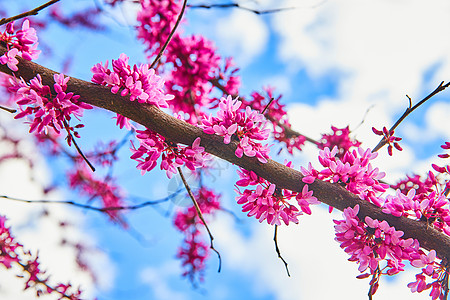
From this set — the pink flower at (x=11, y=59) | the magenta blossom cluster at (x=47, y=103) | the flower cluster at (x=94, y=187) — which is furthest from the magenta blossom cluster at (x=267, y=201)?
the flower cluster at (x=94, y=187)

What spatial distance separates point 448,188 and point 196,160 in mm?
1552

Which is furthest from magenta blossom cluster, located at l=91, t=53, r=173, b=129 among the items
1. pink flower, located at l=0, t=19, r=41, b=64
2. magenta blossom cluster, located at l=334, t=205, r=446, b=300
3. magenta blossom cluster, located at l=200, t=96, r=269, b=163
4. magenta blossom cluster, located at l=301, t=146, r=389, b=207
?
magenta blossom cluster, located at l=334, t=205, r=446, b=300

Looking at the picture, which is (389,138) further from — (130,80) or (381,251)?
(130,80)

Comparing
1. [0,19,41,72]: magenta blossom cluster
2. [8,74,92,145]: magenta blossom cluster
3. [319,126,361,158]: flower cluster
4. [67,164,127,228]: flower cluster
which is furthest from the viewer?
[67,164,127,228]: flower cluster

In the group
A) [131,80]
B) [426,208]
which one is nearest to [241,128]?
[131,80]

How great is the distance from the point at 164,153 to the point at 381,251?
1.33 meters

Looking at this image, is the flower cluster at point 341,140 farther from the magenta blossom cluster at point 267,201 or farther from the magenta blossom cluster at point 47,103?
the magenta blossom cluster at point 47,103

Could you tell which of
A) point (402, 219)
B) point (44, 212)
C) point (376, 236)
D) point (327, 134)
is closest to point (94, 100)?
point (376, 236)

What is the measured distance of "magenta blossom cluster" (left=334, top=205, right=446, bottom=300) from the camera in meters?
1.69

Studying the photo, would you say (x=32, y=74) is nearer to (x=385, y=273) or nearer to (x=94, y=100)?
(x=94, y=100)

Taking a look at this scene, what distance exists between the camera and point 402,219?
176 cm

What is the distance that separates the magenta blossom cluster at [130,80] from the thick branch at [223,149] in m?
0.05

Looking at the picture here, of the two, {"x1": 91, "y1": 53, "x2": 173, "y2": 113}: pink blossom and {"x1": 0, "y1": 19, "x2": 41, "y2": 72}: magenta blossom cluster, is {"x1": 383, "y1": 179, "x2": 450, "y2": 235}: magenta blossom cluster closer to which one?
{"x1": 91, "y1": 53, "x2": 173, "y2": 113}: pink blossom

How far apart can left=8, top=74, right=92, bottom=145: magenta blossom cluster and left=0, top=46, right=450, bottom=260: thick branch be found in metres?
0.06
